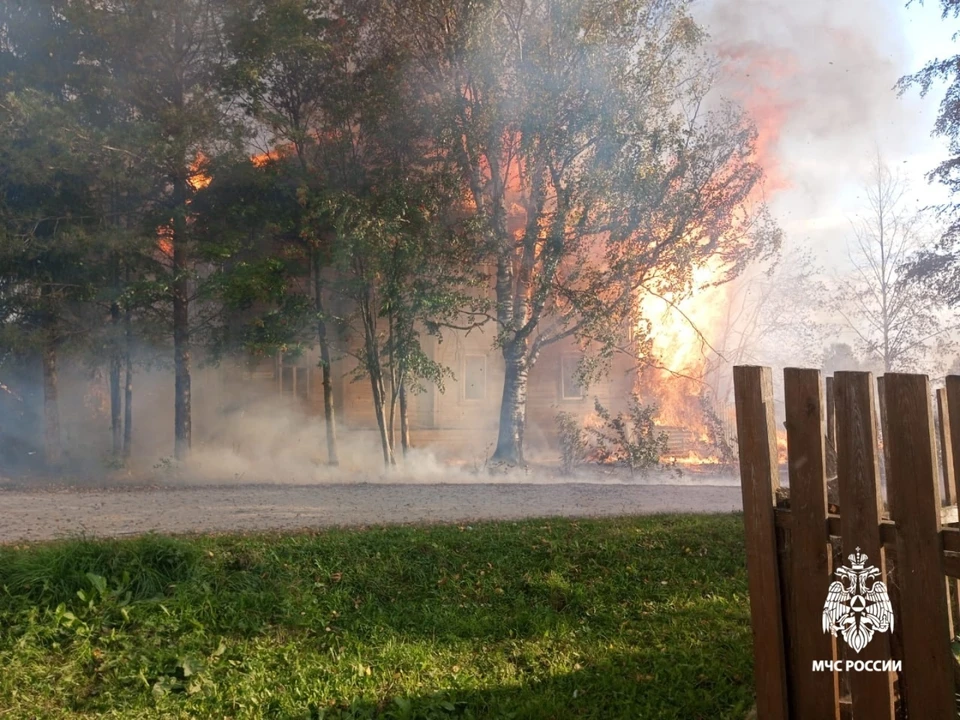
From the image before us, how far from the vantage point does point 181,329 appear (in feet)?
55.0

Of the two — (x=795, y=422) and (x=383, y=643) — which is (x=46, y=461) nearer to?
(x=383, y=643)

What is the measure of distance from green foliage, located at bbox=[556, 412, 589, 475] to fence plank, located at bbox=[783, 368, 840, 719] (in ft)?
47.1

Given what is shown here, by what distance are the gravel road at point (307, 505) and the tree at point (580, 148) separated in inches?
205

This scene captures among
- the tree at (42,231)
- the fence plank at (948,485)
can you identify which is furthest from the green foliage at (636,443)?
the fence plank at (948,485)

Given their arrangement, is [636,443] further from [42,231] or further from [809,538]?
[809,538]

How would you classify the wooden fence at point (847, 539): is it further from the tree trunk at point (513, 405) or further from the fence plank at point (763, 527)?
the tree trunk at point (513, 405)

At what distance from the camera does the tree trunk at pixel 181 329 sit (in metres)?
16.1

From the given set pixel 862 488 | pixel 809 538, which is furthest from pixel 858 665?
pixel 862 488

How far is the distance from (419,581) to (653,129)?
13208 millimetres

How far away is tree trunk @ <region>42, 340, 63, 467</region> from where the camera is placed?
17.2 m

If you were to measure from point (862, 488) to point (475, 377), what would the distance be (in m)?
20.2

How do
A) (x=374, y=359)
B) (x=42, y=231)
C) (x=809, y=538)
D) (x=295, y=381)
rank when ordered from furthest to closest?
1. (x=295, y=381)
2. (x=374, y=359)
3. (x=42, y=231)
4. (x=809, y=538)

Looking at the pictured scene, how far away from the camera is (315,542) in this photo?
6.93m

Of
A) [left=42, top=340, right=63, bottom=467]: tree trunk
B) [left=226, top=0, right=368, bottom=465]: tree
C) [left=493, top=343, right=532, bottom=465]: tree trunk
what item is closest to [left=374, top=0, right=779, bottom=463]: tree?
[left=493, top=343, right=532, bottom=465]: tree trunk
